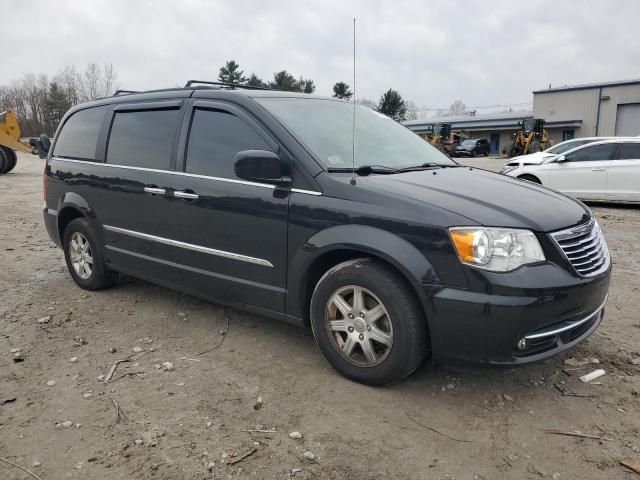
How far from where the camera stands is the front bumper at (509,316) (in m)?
2.67

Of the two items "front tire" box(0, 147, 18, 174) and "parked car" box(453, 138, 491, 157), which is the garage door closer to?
"parked car" box(453, 138, 491, 157)

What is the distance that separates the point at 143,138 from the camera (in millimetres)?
4352

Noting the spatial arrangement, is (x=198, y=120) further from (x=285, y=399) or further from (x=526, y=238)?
(x=526, y=238)

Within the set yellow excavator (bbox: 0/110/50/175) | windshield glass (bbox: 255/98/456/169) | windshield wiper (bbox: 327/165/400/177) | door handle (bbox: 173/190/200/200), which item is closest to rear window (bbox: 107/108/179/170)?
door handle (bbox: 173/190/200/200)

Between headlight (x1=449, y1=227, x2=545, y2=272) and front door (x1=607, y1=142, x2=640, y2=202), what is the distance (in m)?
Answer: 9.06

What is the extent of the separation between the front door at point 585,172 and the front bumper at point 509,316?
889 cm

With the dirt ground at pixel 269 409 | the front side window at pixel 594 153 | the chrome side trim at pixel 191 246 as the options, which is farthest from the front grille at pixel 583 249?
the front side window at pixel 594 153

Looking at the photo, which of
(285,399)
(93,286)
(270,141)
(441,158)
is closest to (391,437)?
(285,399)

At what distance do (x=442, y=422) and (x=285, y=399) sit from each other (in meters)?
0.90

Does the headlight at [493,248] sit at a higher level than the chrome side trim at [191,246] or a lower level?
higher

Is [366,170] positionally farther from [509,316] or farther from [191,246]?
[191,246]

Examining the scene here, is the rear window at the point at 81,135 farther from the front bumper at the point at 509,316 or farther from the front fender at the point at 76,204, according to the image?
the front bumper at the point at 509,316

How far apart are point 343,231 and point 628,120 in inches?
1659

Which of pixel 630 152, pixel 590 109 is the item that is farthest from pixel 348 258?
pixel 590 109
